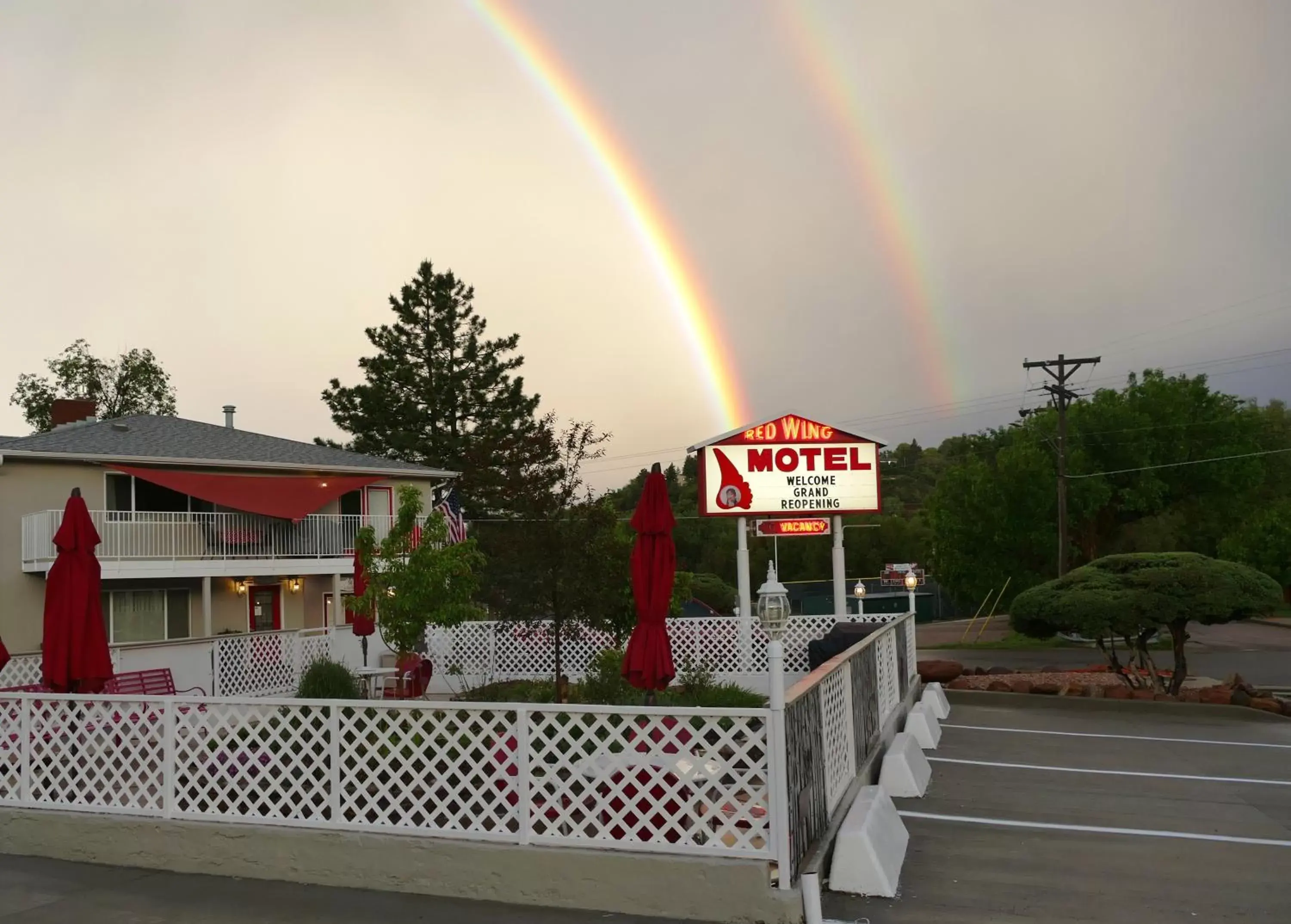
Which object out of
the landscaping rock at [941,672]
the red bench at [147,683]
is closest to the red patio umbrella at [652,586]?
the red bench at [147,683]

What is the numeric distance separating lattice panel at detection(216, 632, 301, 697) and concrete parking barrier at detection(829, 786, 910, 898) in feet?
46.4

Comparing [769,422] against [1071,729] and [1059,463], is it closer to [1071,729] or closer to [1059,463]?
[1071,729]

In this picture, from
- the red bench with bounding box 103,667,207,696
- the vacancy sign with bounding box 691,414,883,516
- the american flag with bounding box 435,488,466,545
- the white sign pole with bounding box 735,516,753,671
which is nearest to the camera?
the red bench with bounding box 103,667,207,696

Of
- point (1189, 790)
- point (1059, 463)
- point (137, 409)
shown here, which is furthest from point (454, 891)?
point (137, 409)

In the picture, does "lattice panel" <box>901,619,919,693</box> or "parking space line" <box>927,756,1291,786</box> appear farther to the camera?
"lattice panel" <box>901,619,919,693</box>

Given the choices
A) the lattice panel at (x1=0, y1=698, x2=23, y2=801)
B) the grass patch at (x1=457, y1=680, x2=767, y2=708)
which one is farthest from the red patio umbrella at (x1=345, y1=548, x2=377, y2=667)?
the lattice panel at (x1=0, y1=698, x2=23, y2=801)

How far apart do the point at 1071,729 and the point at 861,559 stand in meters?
53.6

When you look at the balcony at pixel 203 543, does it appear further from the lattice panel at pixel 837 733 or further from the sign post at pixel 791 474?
the lattice panel at pixel 837 733

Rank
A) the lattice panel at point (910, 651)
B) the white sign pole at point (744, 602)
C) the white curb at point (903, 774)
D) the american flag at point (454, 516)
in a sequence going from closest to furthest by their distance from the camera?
the white curb at point (903, 774) < the lattice panel at point (910, 651) < the white sign pole at point (744, 602) < the american flag at point (454, 516)

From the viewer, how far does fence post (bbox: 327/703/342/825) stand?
6.98 meters

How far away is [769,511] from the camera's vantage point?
2116cm

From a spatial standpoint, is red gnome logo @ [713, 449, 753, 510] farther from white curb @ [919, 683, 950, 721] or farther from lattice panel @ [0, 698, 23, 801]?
lattice panel @ [0, 698, 23, 801]

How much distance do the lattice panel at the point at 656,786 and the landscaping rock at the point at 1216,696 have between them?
35.2 ft

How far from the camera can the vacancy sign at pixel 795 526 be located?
21.2 metres
